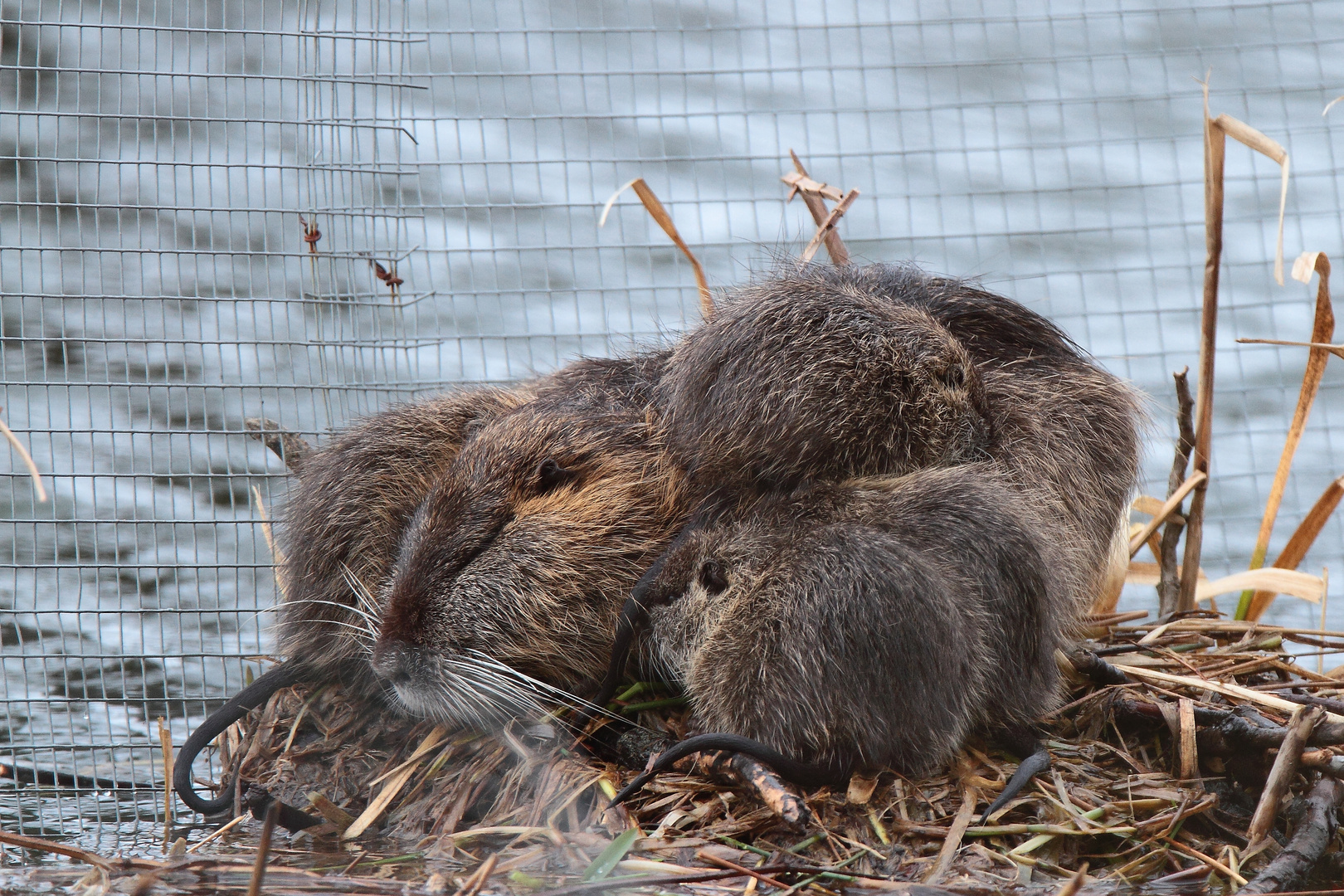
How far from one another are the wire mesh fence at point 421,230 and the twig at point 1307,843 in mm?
757

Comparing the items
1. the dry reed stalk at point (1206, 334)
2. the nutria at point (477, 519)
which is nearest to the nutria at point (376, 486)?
the nutria at point (477, 519)

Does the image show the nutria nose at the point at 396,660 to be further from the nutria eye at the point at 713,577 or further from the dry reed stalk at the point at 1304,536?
the dry reed stalk at the point at 1304,536

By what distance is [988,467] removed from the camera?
4.52 ft

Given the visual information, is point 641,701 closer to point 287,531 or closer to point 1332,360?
point 287,531

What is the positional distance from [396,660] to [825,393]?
2.02 ft

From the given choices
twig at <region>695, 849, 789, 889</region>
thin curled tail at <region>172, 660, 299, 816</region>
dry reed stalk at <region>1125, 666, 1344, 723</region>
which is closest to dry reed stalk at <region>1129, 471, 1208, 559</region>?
dry reed stalk at <region>1125, 666, 1344, 723</region>

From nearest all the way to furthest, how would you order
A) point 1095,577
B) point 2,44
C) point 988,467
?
point 988,467 < point 1095,577 < point 2,44

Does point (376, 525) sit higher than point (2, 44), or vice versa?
point (2, 44)

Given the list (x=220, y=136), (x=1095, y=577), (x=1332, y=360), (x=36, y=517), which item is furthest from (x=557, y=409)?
(x=1332, y=360)

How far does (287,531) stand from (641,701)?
61 cm

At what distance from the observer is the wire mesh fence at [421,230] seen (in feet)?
7.05

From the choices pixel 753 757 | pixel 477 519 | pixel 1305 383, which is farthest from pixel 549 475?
pixel 1305 383

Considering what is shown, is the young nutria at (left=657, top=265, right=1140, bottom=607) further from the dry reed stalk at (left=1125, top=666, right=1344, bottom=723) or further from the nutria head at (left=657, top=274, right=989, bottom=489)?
the dry reed stalk at (left=1125, top=666, right=1344, bottom=723)

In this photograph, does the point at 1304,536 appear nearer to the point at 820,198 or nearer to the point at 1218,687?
the point at 1218,687
